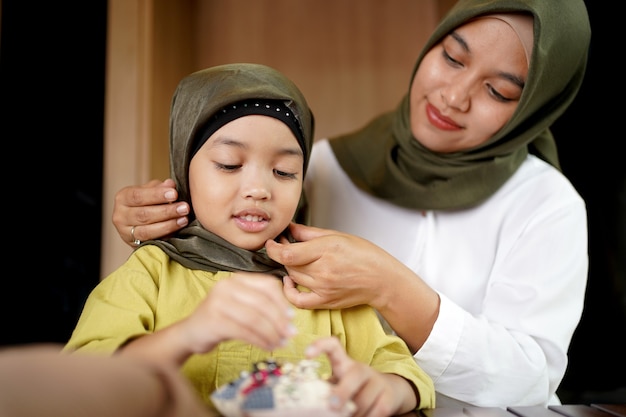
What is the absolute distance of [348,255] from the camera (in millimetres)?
1206

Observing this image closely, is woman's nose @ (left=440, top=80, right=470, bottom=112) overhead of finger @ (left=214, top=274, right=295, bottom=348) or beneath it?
overhead

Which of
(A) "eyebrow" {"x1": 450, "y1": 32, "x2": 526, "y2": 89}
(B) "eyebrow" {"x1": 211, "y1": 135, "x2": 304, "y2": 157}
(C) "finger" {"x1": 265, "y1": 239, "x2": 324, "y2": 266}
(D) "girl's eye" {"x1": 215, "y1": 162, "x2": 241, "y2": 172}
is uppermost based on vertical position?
(A) "eyebrow" {"x1": 450, "y1": 32, "x2": 526, "y2": 89}

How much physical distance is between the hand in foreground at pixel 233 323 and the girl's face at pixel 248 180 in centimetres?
34

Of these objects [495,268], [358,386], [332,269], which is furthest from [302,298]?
[495,268]

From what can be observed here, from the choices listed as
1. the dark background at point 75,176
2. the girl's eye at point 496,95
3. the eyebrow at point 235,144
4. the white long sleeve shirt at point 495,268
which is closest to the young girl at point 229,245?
the eyebrow at point 235,144

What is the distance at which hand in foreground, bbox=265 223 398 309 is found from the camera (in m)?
1.17

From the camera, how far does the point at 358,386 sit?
2.85ft

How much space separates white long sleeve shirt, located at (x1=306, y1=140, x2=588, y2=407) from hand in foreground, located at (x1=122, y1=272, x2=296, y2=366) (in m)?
0.57

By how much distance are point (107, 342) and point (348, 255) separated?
44 centimetres

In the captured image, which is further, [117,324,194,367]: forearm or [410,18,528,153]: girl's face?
[410,18,528,153]: girl's face

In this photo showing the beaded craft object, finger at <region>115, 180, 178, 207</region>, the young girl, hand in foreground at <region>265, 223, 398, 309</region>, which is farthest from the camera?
finger at <region>115, 180, 178, 207</region>

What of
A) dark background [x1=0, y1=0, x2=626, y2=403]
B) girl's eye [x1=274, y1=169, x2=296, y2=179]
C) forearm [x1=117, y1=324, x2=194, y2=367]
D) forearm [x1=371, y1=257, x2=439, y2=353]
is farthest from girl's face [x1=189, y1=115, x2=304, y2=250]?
dark background [x1=0, y1=0, x2=626, y2=403]

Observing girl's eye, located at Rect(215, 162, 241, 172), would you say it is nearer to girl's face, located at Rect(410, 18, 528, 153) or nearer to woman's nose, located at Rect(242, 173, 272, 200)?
woman's nose, located at Rect(242, 173, 272, 200)

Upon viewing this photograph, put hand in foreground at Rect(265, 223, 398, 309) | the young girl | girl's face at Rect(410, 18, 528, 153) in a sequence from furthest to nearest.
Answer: girl's face at Rect(410, 18, 528, 153)
hand in foreground at Rect(265, 223, 398, 309)
the young girl
